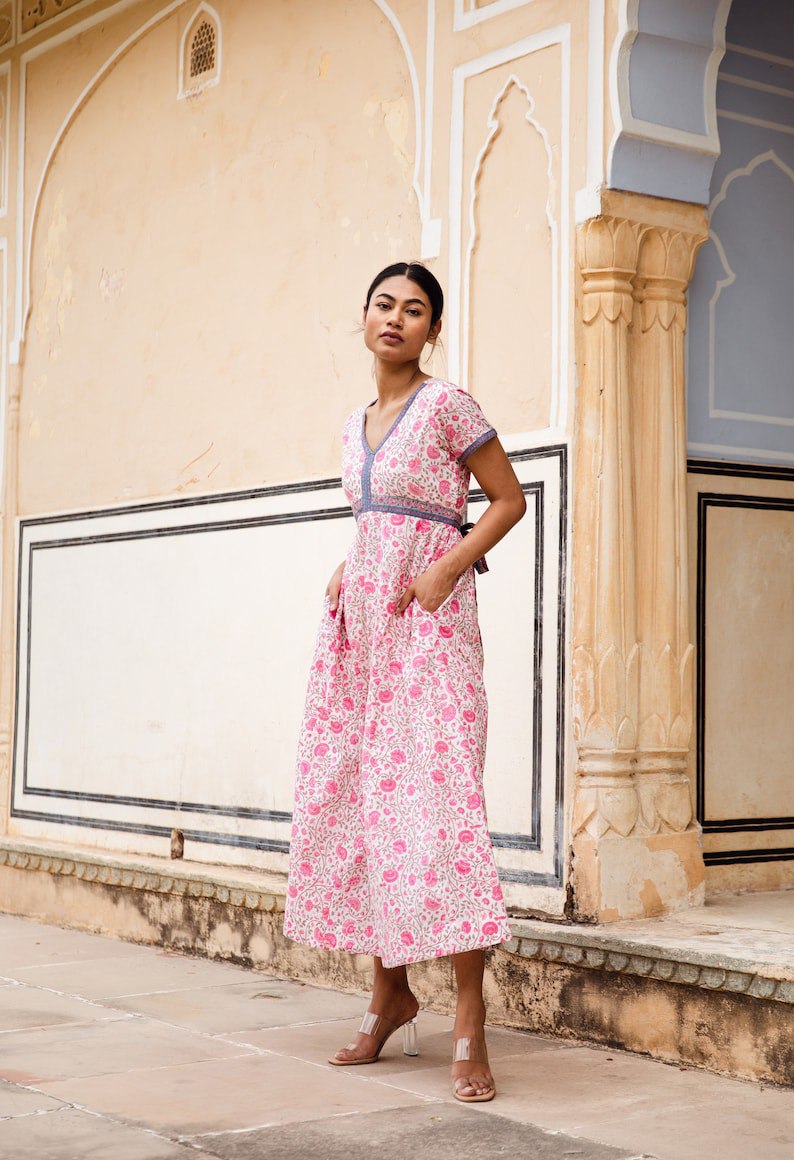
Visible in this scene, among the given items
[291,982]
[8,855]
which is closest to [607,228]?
[291,982]

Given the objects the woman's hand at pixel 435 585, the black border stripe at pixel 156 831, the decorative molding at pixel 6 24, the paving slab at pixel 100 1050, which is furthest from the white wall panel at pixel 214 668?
the decorative molding at pixel 6 24

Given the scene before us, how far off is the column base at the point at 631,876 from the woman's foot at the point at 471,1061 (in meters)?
0.73

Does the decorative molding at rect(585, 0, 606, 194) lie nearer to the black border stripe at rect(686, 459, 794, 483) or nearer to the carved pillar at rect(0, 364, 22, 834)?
the black border stripe at rect(686, 459, 794, 483)

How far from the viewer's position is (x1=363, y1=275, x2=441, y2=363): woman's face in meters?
3.56

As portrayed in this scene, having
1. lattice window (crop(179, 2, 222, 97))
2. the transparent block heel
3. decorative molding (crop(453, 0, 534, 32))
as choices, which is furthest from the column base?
lattice window (crop(179, 2, 222, 97))

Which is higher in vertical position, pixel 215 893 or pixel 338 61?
pixel 338 61

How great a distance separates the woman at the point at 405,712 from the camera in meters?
3.38

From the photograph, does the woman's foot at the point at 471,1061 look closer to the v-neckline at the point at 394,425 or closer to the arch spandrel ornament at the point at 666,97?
the v-neckline at the point at 394,425

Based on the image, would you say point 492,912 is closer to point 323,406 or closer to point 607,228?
point 607,228

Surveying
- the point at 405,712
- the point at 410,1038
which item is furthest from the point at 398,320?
the point at 410,1038

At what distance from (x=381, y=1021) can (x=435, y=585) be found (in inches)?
39.7

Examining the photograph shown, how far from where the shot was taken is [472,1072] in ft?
10.9

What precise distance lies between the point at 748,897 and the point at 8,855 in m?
3.17

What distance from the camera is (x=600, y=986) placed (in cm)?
386
